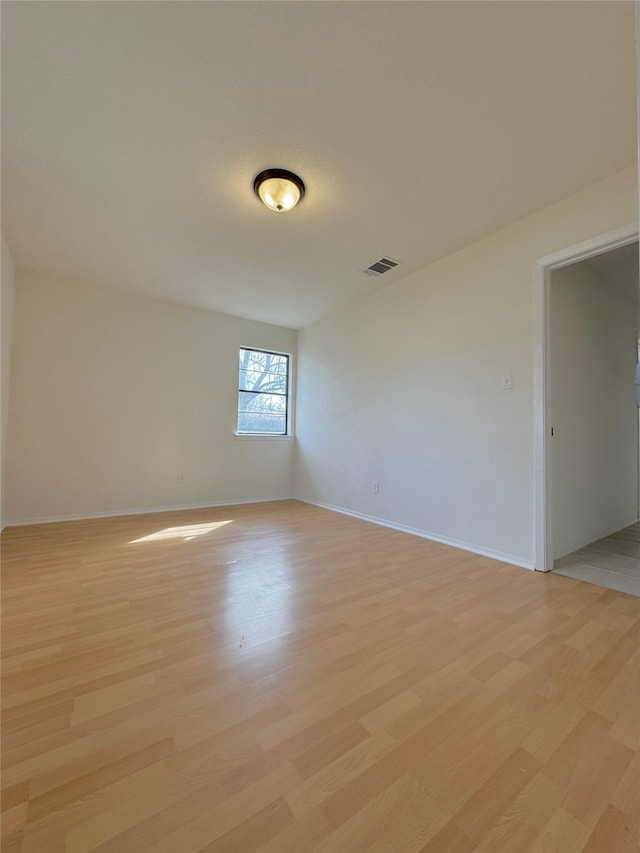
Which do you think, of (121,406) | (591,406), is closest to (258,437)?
(121,406)

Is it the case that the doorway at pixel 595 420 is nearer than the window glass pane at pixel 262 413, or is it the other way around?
the doorway at pixel 595 420

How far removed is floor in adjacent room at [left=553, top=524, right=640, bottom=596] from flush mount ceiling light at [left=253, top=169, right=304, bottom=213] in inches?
126

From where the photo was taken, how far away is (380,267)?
3.39m

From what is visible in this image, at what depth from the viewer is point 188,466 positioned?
4488 millimetres

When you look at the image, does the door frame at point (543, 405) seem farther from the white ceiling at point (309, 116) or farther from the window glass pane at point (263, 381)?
the window glass pane at point (263, 381)

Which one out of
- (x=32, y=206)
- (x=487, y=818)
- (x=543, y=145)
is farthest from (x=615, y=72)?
(x=32, y=206)

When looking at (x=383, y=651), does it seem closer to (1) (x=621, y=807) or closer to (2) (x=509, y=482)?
(1) (x=621, y=807)

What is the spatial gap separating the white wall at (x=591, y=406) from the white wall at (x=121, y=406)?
12.0 feet

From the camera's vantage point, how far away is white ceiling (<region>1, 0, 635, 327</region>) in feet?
4.58

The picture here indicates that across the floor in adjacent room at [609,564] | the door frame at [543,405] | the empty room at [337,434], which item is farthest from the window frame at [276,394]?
the floor in adjacent room at [609,564]

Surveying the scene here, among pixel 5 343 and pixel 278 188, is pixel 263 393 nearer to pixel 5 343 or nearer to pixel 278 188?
pixel 5 343

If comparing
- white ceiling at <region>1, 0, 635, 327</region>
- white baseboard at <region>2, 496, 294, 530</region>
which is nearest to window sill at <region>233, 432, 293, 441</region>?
white baseboard at <region>2, 496, 294, 530</region>

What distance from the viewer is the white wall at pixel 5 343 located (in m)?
3.05

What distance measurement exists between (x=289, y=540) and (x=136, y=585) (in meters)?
1.32
